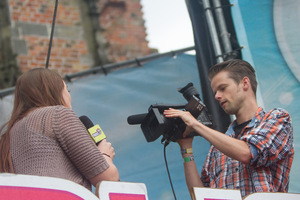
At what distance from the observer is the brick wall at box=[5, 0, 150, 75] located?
4.98m

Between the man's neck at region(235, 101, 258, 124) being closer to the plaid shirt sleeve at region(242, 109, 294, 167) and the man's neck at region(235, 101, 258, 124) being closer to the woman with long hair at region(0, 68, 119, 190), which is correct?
the plaid shirt sleeve at region(242, 109, 294, 167)

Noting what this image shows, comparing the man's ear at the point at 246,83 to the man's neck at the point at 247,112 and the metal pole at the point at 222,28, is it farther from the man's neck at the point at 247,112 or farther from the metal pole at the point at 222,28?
the metal pole at the point at 222,28

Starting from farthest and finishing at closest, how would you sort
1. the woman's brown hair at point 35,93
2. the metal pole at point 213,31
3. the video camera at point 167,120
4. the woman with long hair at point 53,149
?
the metal pole at point 213,31
the video camera at point 167,120
the woman's brown hair at point 35,93
the woman with long hair at point 53,149

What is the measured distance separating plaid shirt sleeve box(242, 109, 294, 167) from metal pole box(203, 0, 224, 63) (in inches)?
27.6

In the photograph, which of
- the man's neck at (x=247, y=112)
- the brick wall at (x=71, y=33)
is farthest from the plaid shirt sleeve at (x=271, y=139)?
the brick wall at (x=71, y=33)

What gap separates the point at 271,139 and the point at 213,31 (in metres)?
0.91

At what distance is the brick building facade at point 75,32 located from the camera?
498cm

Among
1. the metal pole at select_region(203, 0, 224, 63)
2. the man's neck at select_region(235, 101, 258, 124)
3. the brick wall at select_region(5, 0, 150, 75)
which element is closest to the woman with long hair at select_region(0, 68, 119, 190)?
the man's neck at select_region(235, 101, 258, 124)

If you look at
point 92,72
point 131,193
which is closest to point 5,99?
point 92,72

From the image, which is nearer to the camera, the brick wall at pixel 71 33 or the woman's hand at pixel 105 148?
the woman's hand at pixel 105 148

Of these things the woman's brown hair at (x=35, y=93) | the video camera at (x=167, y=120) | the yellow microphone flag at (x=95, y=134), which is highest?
the woman's brown hair at (x=35, y=93)

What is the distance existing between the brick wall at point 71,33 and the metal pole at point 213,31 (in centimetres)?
251

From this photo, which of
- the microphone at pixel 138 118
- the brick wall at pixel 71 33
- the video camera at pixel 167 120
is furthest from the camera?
the brick wall at pixel 71 33

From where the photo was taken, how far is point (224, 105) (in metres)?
2.27
